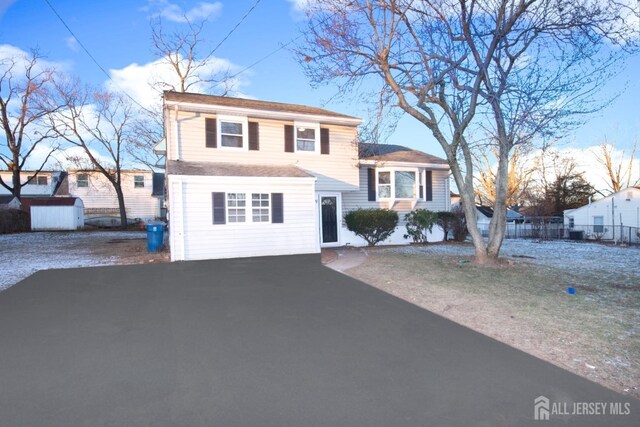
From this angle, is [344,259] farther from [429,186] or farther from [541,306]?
[429,186]

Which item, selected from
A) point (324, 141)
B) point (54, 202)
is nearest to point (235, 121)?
point (324, 141)

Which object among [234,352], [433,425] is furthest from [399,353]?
[234,352]

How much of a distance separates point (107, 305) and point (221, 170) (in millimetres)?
7232

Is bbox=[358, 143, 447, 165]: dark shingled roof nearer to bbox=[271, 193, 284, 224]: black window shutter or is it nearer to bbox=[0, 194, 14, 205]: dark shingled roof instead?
bbox=[271, 193, 284, 224]: black window shutter

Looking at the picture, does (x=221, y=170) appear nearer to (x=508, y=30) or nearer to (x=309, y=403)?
(x=508, y=30)

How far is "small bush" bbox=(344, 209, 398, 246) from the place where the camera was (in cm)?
1547

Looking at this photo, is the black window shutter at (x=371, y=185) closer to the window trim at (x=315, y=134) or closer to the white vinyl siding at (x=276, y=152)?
the white vinyl siding at (x=276, y=152)

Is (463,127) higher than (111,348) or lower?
higher

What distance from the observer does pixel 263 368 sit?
380 centimetres

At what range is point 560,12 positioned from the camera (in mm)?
9758

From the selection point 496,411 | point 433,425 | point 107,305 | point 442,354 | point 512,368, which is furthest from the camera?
point 107,305

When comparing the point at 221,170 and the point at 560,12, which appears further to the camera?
the point at 221,170

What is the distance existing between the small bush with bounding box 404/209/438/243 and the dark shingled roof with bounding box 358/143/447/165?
8.15 feet

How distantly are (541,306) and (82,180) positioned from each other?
38.1 m
